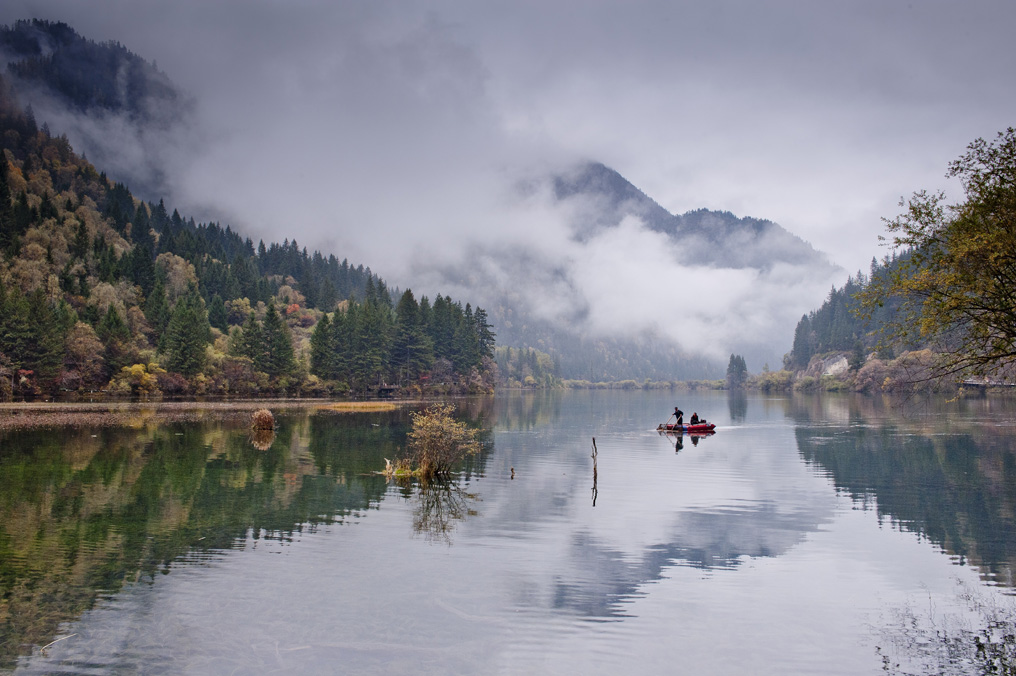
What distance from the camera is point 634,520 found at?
29062 mm

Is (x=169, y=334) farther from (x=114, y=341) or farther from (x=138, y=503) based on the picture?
(x=138, y=503)

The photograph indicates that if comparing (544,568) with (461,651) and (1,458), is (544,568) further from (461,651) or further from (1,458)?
(1,458)

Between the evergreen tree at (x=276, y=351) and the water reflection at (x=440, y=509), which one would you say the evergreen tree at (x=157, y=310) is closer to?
the evergreen tree at (x=276, y=351)

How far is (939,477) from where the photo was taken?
39.5m

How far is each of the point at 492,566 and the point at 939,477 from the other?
32.7 m

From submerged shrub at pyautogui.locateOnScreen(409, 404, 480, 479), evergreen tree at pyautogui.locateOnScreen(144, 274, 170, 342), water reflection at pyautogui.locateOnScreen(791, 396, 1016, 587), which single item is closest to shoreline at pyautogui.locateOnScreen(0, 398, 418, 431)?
evergreen tree at pyautogui.locateOnScreen(144, 274, 170, 342)

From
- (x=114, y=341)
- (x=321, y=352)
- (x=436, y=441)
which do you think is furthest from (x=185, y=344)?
(x=436, y=441)

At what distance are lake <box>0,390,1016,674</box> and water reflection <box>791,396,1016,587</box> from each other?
0.22m

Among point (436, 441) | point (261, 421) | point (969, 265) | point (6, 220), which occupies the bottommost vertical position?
point (261, 421)

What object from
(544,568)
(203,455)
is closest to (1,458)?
(203,455)

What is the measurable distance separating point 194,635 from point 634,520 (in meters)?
19.1

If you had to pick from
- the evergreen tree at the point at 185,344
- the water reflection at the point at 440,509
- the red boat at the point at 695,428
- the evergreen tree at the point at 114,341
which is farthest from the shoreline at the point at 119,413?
the red boat at the point at 695,428

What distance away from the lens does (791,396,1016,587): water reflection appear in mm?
25078

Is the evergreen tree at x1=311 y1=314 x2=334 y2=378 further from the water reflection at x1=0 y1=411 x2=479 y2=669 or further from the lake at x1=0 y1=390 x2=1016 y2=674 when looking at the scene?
the lake at x1=0 y1=390 x2=1016 y2=674
